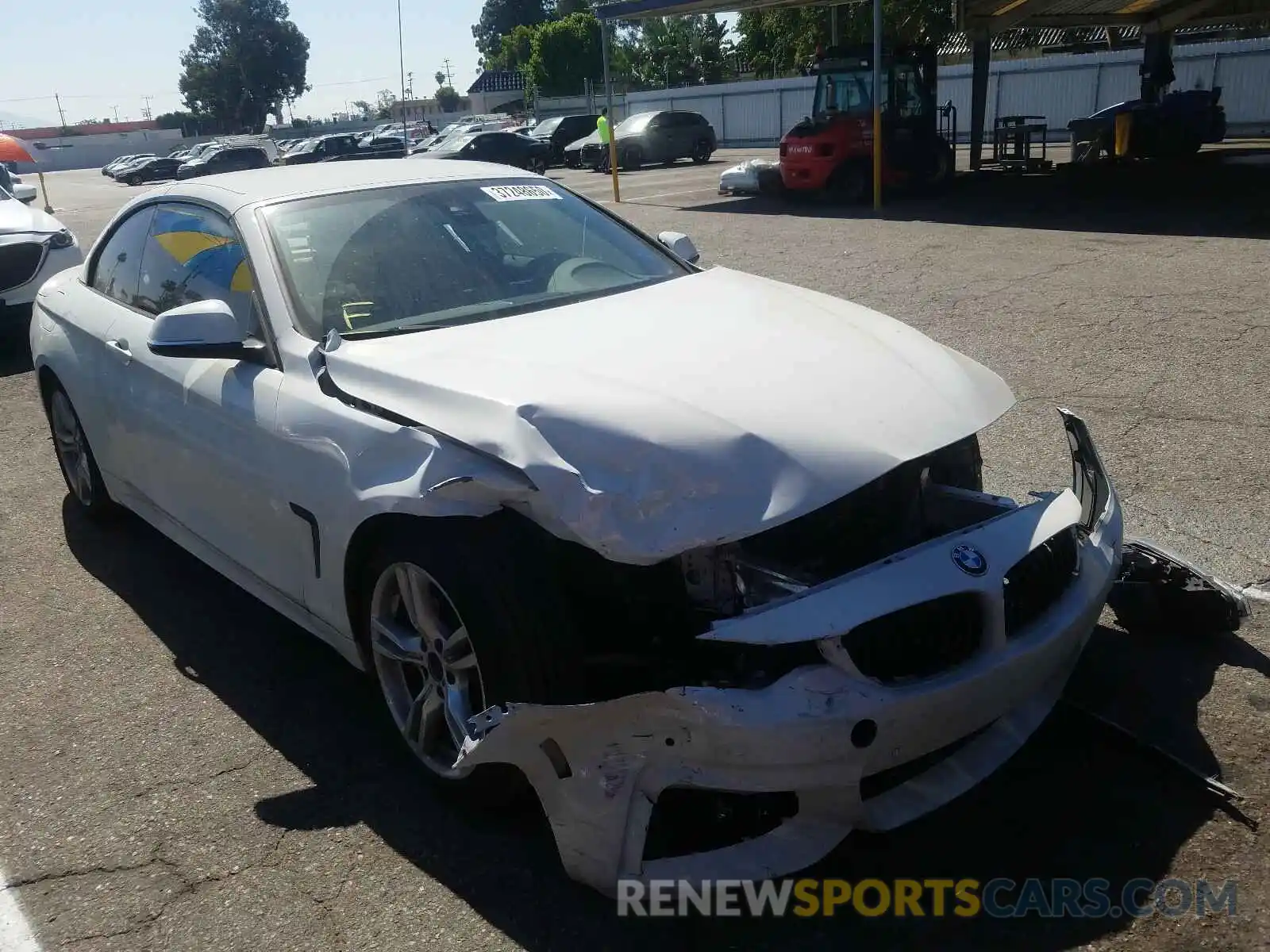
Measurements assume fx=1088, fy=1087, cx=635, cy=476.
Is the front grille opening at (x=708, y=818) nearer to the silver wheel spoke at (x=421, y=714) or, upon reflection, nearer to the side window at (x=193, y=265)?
the silver wheel spoke at (x=421, y=714)

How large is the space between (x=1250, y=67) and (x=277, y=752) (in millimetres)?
Result: 32883

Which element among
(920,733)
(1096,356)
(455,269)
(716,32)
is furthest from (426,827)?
(716,32)

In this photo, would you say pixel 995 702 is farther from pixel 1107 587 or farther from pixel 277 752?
pixel 277 752

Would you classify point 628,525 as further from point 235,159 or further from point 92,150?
point 92,150

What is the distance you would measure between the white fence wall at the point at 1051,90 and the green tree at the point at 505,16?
85.4 m

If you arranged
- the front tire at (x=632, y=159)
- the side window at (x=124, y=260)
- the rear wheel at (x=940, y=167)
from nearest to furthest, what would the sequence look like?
1. the side window at (x=124, y=260)
2. the rear wheel at (x=940, y=167)
3. the front tire at (x=632, y=159)

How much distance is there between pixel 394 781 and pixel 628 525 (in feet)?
4.05

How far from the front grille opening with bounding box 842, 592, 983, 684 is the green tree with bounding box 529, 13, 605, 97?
71.9 meters

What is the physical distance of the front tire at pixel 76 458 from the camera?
495cm

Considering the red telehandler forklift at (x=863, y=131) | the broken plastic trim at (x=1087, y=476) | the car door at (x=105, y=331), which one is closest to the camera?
the broken plastic trim at (x=1087, y=476)

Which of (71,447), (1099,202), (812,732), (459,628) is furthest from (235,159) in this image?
(812,732)

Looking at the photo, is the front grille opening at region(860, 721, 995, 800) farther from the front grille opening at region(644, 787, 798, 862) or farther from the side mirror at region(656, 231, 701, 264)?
the side mirror at region(656, 231, 701, 264)

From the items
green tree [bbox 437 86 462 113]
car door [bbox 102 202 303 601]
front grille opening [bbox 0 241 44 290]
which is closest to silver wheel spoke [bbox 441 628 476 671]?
car door [bbox 102 202 303 601]

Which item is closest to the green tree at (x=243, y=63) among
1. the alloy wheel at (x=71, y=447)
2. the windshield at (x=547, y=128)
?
the windshield at (x=547, y=128)
